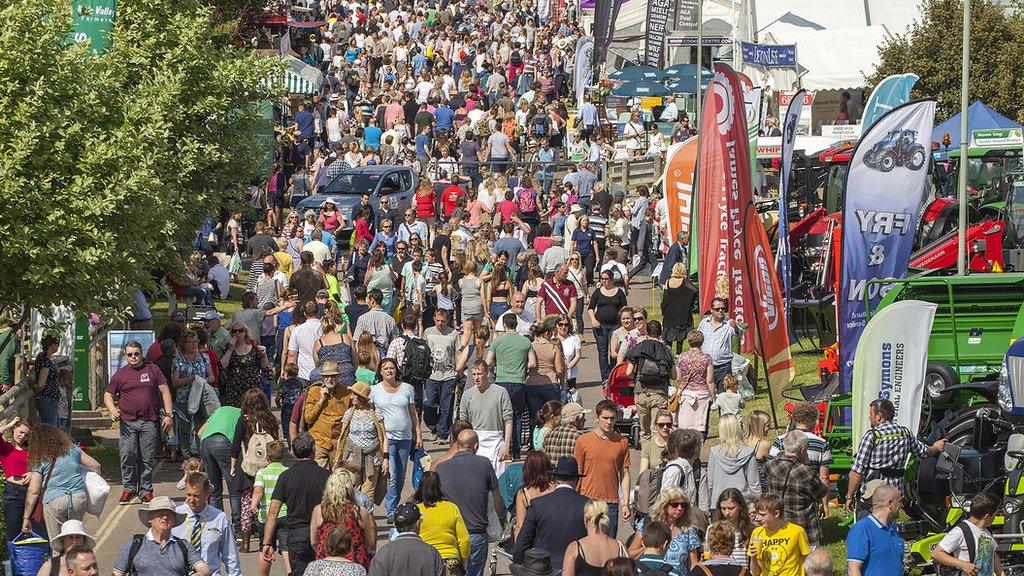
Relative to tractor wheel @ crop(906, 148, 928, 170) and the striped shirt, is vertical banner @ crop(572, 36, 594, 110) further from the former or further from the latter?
Answer: the striped shirt

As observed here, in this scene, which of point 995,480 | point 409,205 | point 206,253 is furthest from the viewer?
point 409,205

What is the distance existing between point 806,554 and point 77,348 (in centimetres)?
1150

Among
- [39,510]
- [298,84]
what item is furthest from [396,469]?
[298,84]

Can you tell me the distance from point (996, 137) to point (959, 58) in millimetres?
17092

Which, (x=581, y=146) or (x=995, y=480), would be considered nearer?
(x=995, y=480)

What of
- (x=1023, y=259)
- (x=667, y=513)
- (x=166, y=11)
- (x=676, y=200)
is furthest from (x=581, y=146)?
(x=667, y=513)

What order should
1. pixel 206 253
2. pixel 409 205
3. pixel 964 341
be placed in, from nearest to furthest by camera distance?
pixel 964 341, pixel 206 253, pixel 409 205

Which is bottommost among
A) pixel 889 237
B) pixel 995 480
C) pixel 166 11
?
pixel 995 480

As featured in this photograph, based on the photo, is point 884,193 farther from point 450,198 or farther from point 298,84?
point 298,84

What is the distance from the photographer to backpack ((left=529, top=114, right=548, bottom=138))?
38625 millimetres

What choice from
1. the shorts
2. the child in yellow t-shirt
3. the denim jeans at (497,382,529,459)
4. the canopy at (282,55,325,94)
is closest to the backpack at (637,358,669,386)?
the denim jeans at (497,382,529,459)

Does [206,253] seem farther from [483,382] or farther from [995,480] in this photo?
[995,480]

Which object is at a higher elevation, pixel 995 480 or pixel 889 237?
pixel 889 237

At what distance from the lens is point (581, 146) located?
119ft
